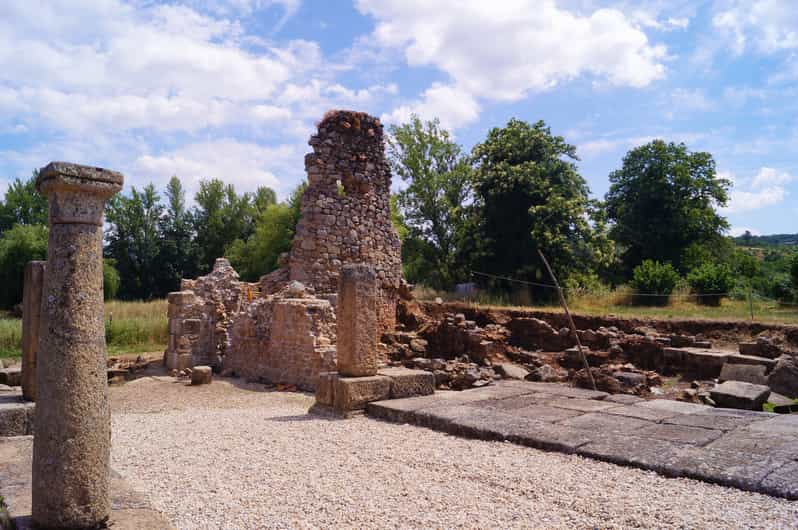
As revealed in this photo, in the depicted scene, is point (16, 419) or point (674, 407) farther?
point (674, 407)

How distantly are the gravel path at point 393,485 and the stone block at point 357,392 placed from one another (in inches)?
23.2

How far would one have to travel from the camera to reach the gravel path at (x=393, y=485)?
4133 mm

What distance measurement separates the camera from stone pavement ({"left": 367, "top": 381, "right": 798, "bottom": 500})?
16.5 ft

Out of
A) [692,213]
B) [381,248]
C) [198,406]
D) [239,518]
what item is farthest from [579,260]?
[239,518]

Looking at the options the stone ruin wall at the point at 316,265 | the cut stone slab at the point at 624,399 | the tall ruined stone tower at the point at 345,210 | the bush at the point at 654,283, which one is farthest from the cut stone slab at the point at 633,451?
the bush at the point at 654,283

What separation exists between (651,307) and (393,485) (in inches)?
687

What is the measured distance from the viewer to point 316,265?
15328 mm

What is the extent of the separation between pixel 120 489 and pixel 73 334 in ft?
4.81

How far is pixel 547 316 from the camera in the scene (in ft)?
59.0

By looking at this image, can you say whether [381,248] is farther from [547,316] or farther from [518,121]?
[518,121]

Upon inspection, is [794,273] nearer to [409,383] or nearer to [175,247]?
[409,383]

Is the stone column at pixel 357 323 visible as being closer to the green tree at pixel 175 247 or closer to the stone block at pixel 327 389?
the stone block at pixel 327 389

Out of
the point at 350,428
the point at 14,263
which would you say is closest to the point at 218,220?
the point at 14,263

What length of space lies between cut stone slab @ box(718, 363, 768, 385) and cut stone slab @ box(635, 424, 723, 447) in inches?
206
